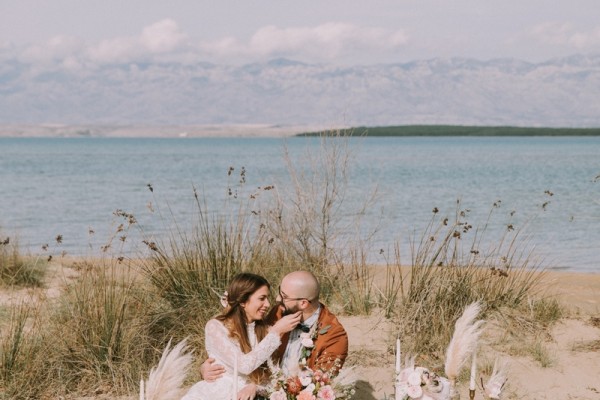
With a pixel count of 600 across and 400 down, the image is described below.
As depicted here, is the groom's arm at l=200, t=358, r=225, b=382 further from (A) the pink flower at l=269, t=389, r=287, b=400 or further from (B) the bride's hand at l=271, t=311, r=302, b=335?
(A) the pink flower at l=269, t=389, r=287, b=400

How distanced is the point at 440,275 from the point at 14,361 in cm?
327

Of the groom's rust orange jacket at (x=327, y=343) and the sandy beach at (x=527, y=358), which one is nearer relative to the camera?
the groom's rust orange jacket at (x=327, y=343)

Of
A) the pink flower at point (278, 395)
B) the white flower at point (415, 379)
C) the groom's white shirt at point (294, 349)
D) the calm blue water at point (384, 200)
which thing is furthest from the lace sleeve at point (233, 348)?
the calm blue water at point (384, 200)

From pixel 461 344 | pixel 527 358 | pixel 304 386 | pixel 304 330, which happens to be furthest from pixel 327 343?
pixel 527 358

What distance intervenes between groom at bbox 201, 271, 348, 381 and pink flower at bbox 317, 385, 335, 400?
93 centimetres

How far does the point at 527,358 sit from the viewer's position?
6.32m

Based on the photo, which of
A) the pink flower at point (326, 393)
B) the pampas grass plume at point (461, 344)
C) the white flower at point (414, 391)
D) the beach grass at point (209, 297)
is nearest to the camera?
the pampas grass plume at point (461, 344)

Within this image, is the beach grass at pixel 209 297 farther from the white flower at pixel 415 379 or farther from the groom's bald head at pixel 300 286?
the white flower at pixel 415 379

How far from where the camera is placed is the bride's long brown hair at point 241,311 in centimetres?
444

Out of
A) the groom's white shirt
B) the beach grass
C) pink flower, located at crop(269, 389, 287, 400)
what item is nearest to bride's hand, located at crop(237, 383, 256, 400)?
the groom's white shirt

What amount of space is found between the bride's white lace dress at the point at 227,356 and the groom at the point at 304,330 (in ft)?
0.16

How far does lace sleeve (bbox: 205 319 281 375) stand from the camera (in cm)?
422

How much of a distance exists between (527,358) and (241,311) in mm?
2824

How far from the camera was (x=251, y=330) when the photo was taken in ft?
14.9
